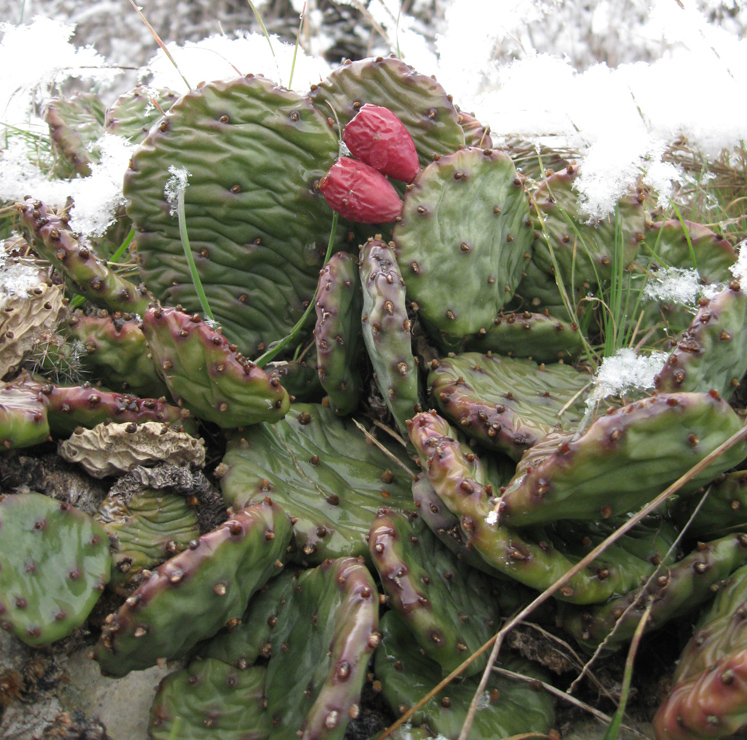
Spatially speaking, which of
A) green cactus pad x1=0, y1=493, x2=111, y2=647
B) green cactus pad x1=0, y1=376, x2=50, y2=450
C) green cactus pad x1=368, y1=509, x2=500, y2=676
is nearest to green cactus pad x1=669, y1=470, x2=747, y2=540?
green cactus pad x1=368, y1=509, x2=500, y2=676

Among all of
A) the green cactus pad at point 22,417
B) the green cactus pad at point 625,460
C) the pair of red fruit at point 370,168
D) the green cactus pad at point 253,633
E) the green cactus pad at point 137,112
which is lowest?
the green cactus pad at point 253,633

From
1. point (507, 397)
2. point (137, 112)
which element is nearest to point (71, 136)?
point (137, 112)

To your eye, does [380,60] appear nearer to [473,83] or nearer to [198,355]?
[198,355]

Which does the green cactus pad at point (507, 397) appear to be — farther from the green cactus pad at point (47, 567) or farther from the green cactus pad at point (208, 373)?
the green cactus pad at point (47, 567)

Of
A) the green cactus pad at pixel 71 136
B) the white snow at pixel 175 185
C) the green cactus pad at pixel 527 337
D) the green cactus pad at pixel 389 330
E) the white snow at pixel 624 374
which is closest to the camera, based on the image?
the green cactus pad at pixel 389 330

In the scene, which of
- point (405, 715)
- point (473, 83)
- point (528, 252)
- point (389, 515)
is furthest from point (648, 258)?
point (473, 83)

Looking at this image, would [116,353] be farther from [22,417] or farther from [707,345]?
[707,345]

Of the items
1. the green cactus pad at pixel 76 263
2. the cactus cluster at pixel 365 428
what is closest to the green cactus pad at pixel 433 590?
the cactus cluster at pixel 365 428
